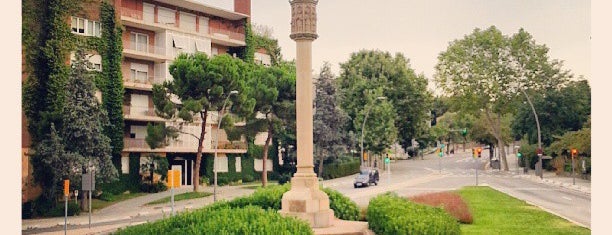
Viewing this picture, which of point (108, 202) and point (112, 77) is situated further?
point (112, 77)

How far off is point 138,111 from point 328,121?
17253 millimetres

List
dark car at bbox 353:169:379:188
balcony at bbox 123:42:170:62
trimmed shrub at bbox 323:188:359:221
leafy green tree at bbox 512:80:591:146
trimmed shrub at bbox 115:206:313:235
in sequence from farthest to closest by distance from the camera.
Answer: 1. leafy green tree at bbox 512:80:591:146
2. dark car at bbox 353:169:379:188
3. balcony at bbox 123:42:170:62
4. trimmed shrub at bbox 323:188:359:221
5. trimmed shrub at bbox 115:206:313:235

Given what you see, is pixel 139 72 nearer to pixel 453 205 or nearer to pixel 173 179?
pixel 173 179

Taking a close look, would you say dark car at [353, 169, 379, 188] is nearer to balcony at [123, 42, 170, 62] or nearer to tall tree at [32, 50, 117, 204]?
balcony at [123, 42, 170, 62]

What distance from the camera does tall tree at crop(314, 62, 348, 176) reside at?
5150cm

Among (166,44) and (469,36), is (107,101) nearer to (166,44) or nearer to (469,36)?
(166,44)

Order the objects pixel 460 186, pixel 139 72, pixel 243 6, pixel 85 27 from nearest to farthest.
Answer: pixel 85 27, pixel 139 72, pixel 460 186, pixel 243 6

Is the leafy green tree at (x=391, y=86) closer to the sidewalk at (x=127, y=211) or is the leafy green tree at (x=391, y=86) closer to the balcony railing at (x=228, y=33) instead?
the balcony railing at (x=228, y=33)

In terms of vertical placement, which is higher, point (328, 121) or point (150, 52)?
point (150, 52)

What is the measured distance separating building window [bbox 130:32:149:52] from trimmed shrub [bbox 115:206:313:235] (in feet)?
101

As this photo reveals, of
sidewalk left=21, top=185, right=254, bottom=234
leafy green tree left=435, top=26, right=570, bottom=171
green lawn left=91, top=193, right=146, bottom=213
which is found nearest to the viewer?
sidewalk left=21, top=185, right=254, bottom=234

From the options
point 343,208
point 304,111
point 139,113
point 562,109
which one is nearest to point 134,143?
point 139,113

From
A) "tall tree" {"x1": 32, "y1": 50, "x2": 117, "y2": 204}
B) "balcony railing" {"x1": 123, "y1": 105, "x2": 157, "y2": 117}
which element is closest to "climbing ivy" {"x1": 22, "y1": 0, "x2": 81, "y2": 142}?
"tall tree" {"x1": 32, "y1": 50, "x2": 117, "y2": 204}

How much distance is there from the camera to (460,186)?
141 ft
